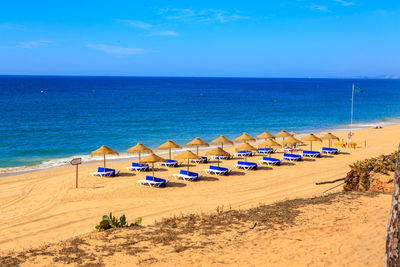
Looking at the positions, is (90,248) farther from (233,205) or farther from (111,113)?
(111,113)

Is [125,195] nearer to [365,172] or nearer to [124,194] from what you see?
[124,194]

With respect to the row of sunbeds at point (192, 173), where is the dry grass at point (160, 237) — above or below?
above

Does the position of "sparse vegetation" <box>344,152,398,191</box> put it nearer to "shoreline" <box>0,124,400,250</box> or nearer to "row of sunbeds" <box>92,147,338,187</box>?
"shoreline" <box>0,124,400,250</box>

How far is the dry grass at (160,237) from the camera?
7266mm

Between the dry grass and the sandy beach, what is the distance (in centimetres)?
193

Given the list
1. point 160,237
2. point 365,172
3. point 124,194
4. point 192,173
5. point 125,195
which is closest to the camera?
point 160,237

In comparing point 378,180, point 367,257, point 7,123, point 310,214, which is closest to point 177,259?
point 367,257

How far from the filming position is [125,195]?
15.7 metres

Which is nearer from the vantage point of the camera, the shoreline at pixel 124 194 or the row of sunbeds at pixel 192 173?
the shoreline at pixel 124 194

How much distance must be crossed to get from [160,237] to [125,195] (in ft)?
25.5

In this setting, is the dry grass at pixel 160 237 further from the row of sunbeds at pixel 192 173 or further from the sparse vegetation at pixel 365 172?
the row of sunbeds at pixel 192 173

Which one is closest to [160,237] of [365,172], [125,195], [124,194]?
[125,195]

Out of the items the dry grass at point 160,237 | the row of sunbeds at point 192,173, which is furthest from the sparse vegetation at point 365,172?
the row of sunbeds at point 192,173

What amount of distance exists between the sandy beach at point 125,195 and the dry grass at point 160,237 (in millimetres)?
1929
